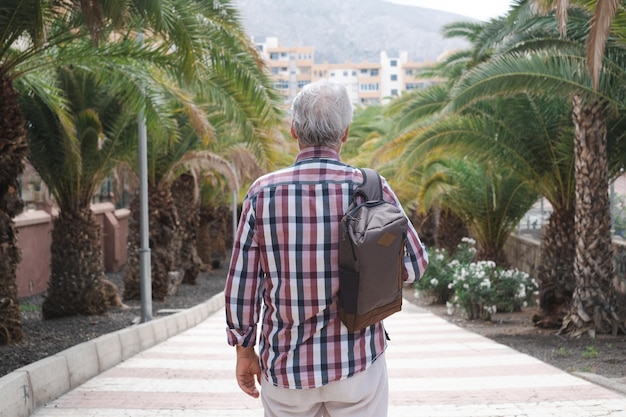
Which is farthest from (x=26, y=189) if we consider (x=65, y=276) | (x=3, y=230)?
(x=3, y=230)

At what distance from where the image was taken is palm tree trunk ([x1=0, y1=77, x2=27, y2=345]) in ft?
30.0

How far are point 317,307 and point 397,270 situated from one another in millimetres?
294

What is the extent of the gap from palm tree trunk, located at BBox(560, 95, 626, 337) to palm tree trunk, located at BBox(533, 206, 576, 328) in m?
1.47

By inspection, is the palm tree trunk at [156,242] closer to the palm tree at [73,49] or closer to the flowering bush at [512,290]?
the flowering bush at [512,290]

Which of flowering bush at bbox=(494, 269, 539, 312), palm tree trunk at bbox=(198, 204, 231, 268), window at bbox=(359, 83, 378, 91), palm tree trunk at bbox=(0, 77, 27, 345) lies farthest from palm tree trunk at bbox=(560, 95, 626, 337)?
window at bbox=(359, 83, 378, 91)

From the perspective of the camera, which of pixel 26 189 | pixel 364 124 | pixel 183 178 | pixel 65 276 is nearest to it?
pixel 65 276

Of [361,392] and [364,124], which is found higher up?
[364,124]

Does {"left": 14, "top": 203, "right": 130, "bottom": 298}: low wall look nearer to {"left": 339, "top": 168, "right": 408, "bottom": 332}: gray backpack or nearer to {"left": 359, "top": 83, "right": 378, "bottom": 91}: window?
{"left": 339, "top": 168, "right": 408, "bottom": 332}: gray backpack

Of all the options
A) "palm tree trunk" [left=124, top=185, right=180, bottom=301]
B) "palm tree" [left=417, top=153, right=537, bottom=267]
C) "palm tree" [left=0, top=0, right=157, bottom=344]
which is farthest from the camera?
"palm tree" [left=417, top=153, right=537, bottom=267]

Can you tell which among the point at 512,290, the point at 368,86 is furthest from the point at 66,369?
the point at 368,86

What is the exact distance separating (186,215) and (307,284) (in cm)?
2033

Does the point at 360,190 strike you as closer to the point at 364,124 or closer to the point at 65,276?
the point at 65,276

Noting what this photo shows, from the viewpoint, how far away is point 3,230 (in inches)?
372

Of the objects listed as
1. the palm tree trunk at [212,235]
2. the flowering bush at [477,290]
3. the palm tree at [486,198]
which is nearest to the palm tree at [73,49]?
the flowering bush at [477,290]
